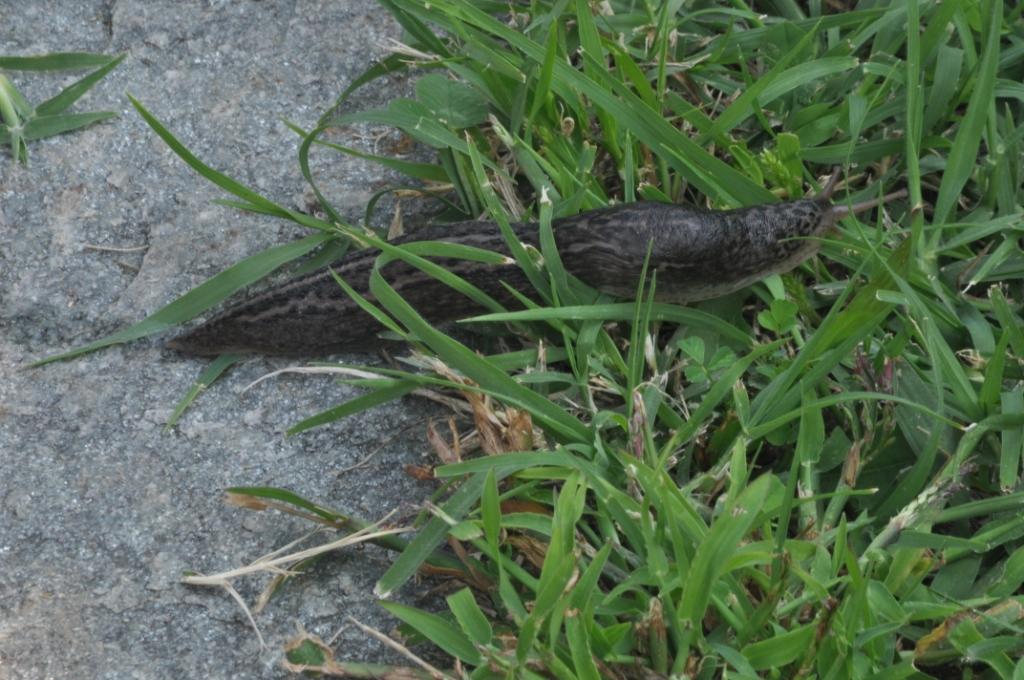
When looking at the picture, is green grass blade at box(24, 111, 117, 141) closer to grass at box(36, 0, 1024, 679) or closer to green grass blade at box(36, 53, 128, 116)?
green grass blade at box(36, 53, 128, 116)

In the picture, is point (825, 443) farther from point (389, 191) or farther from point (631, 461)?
point (389, 191)

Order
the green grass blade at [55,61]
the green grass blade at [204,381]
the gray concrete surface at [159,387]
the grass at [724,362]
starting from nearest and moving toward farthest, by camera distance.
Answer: the grass at [724,362]
the gray concrete surface at [159,387]
the green grass blade at [204,381]
the green grass blade at [55,61]

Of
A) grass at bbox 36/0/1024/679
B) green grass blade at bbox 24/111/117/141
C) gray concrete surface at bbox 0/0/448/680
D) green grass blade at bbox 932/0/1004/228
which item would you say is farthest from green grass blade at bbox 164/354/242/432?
green grass blade at bbox 932/0/1004/228

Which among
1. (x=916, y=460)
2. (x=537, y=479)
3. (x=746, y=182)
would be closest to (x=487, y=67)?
(x=746, y=182)

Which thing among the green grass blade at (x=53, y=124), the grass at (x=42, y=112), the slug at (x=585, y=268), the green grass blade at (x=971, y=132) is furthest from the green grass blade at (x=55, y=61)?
the green grass blade at (x=971, y=132)

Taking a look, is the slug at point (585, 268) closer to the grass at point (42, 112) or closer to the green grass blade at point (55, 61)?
the grass at point (42, 112)

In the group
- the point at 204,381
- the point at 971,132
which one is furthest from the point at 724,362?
the point at 204,381
